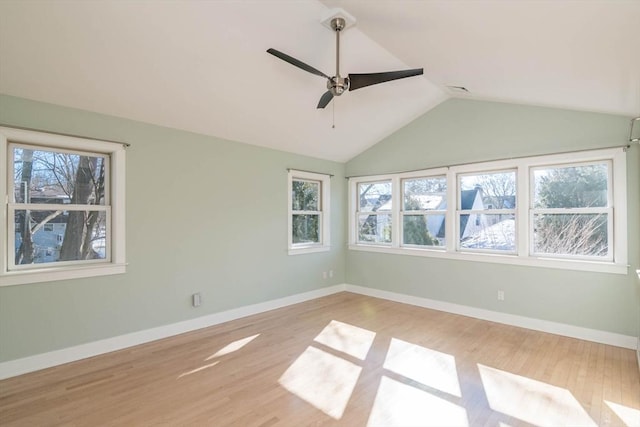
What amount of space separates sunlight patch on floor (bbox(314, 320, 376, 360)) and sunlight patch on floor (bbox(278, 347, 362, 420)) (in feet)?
0.72

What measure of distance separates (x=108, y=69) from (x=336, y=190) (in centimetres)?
398

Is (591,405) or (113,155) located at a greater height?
(113,155)

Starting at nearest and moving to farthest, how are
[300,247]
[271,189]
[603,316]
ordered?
[603,316]
[271,189]
[300,247]

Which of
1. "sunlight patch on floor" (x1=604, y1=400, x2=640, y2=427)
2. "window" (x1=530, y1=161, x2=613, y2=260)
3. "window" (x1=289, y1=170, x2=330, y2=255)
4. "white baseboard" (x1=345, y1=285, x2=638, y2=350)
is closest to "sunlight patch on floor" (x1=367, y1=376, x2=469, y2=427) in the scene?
"sunlight patch on floor" (x1=604, y1=400, x2=640, y2=427)

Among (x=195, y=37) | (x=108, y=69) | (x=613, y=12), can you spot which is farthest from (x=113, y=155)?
(x=613, y=12)

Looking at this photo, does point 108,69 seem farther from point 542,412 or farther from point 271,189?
point 542,412

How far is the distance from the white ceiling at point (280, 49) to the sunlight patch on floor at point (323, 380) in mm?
2982

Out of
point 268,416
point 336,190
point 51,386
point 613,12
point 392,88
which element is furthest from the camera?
point 336,190

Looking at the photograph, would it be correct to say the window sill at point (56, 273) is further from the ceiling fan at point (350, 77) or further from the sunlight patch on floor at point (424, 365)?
the sunlight patch on floor at point (424, 365)

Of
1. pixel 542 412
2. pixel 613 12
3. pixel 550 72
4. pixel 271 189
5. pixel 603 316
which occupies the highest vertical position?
pixel 550 72

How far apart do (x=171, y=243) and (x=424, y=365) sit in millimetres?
3174

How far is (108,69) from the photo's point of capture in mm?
2818

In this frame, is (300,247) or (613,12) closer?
(613,12)

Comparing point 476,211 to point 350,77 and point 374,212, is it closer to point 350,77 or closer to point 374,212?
point 374,212
